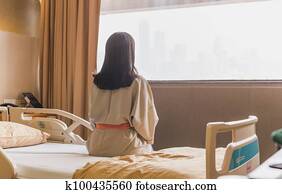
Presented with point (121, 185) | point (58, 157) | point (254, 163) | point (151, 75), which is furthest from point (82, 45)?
point (121, 185)

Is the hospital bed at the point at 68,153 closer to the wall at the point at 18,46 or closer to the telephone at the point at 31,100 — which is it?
the telephone at the point at 31,100

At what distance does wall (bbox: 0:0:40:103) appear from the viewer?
11.1 feet

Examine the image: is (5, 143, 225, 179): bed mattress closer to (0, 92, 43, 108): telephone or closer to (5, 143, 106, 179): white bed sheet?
(5, 143, 106, 179): white bed sheet

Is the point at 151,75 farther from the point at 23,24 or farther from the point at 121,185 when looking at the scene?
the point at 121,185

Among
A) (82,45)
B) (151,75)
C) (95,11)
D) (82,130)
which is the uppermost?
(95,11)

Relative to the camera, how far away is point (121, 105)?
234 cm

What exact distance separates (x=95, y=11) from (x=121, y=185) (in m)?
2.43

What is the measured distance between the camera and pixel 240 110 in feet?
9.31

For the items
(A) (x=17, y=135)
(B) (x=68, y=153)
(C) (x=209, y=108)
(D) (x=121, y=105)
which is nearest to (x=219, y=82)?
(C) (x=209, y=108)

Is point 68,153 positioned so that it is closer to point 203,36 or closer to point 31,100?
point 31,100

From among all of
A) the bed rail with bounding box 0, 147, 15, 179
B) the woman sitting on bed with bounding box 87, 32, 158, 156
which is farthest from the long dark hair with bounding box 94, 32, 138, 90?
the bed rail with bounding box 0, 147, 15, 179

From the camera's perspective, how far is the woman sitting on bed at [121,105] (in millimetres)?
2320

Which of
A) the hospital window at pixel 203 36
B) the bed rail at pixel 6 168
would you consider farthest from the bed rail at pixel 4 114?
the bed rail at pixel 6 168

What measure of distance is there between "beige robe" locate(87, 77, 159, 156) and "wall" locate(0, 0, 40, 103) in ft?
4.24
